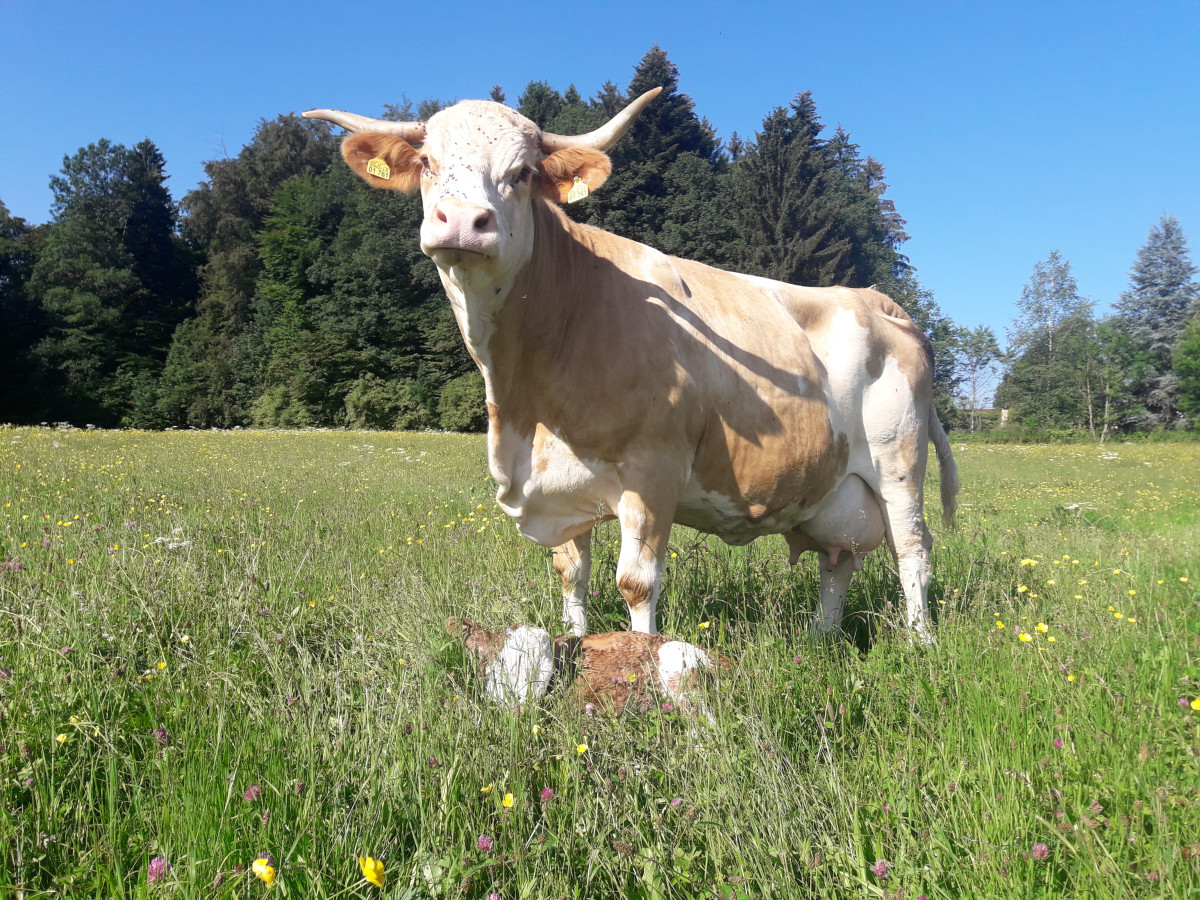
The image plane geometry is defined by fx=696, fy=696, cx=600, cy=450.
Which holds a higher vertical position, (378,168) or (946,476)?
(378,168)

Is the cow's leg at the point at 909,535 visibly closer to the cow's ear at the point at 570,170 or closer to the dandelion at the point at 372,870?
the cow's ear at the point at 570,170

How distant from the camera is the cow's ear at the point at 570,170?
136 inches

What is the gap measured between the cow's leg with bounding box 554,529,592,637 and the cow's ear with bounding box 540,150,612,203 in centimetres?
194

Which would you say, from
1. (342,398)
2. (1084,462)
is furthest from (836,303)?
(342,398)

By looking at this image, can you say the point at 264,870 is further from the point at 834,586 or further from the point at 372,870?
the point at 834,586

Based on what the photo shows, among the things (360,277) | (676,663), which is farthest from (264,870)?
(360,277)

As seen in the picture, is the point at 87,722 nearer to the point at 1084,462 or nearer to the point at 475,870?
the point at 475,870

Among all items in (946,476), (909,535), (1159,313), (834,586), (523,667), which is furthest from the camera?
(1159,313)

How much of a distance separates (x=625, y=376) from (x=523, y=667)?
1.55 meters

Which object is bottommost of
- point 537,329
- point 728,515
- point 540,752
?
point 540,752

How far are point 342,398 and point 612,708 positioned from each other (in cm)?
4769

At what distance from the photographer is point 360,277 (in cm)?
4947

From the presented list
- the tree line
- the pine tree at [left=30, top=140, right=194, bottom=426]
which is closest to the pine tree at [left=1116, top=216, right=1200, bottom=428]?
the tree line

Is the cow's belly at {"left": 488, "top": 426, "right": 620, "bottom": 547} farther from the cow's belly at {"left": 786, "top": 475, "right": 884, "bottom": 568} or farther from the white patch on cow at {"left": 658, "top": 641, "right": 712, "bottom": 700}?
the cow's belly at {"left": 786, "top": 475, "right": 884, "bottom": 568}
